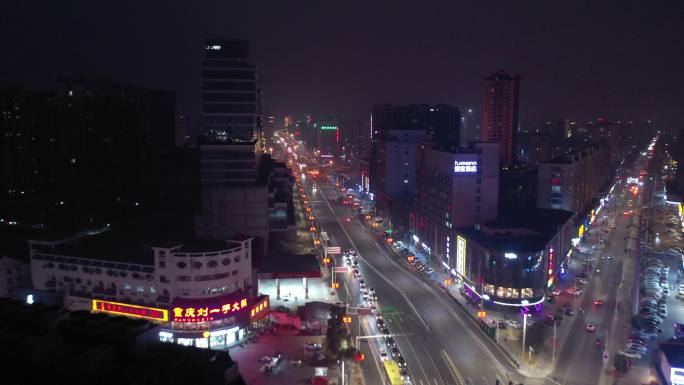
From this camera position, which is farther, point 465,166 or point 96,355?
point 465,166

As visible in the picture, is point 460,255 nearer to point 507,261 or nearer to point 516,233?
point 516,233

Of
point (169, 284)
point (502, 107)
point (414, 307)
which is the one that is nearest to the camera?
point (169, 284)

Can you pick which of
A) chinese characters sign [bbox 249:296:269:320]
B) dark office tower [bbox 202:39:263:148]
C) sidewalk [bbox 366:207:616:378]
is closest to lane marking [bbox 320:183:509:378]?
sidewalk [bbox 366:207:616:378]

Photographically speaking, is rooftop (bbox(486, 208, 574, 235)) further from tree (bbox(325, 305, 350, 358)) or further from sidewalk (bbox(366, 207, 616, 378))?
tree (bbox(325, 305, 350, 358))

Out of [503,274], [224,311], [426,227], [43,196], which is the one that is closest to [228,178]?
[224,311]

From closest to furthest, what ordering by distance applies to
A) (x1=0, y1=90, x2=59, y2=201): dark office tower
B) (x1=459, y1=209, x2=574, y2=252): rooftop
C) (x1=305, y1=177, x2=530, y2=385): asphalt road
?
(x1=305, y1=177, x2=530, y2=385): asphalt road
(x1=459, y1=209, x2=574, y2=252): rooftop
(x1=0, y1=90, x2=59, y2=201): dark office tower

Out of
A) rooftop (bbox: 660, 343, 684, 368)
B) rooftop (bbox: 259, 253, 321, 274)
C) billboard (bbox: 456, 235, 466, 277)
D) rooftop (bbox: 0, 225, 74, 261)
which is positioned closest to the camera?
rooftop (bbox: 660, 343, 684, 368)

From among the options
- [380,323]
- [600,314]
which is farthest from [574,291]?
[380,323]

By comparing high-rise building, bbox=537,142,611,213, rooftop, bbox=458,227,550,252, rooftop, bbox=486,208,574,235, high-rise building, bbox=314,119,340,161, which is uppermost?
high-rise building, bbox=314,119,340,161
